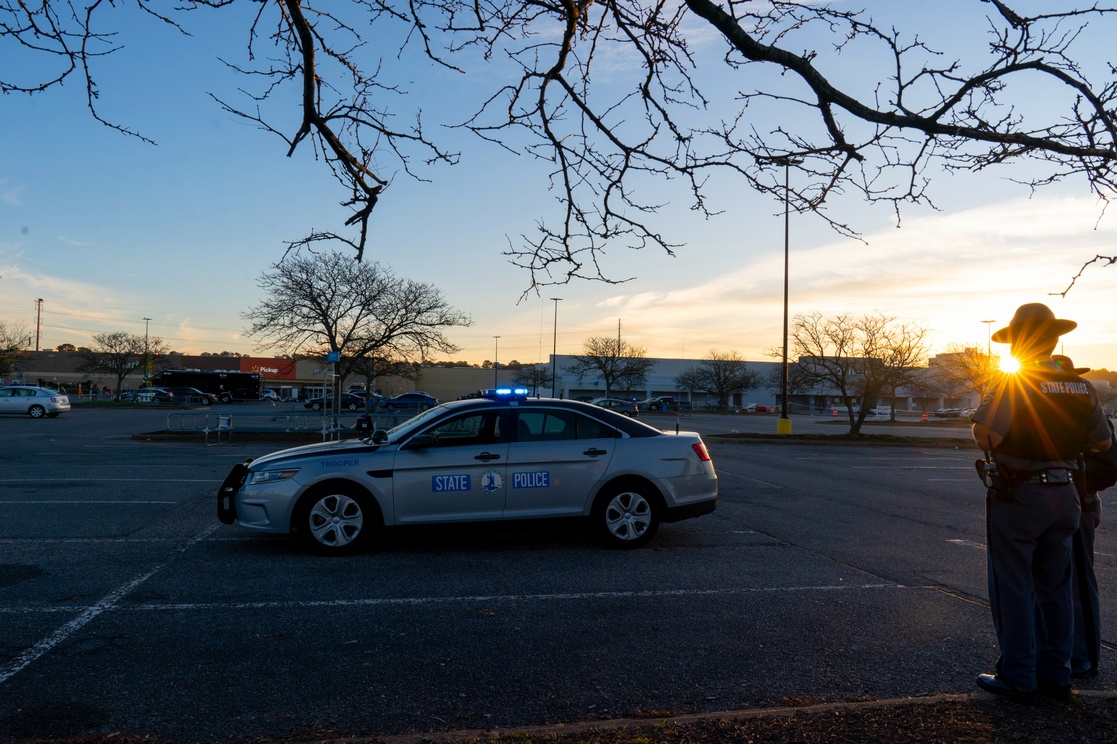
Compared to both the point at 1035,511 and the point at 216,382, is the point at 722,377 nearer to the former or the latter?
the point at 216,382

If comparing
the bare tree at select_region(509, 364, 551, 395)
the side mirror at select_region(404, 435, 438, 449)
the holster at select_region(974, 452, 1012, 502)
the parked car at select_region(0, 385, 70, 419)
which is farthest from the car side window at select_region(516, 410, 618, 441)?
the bare tree at select_region(509, 364, 551, 395)

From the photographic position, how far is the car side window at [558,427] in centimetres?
839

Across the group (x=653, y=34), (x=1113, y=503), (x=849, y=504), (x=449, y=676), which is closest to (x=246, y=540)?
(x=449, y=676)

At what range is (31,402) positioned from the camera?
1529 inches

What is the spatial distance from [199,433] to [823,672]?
2510 cm

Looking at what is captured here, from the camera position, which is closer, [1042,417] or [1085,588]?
[1042,417]

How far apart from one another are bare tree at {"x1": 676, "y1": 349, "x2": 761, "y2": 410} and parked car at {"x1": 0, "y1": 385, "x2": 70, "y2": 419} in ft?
188

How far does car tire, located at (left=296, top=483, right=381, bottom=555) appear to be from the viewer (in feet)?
25.5

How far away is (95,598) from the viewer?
614 centimetres

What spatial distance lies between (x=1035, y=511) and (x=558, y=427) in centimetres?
513

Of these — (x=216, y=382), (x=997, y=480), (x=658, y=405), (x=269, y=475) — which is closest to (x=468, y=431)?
(x=269, y=475)

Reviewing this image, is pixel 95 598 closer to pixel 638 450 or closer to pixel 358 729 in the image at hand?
pixel 358 729

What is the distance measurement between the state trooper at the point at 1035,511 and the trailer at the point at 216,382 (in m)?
75.5

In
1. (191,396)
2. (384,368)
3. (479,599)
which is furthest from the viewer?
(191,396)
